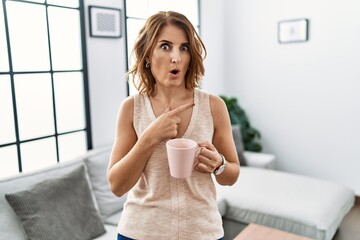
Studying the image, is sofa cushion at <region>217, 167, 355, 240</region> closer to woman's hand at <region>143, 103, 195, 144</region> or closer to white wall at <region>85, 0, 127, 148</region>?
white wall at <region>85, 0, 127, 148</region>

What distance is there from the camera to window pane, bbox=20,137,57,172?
2.23 m

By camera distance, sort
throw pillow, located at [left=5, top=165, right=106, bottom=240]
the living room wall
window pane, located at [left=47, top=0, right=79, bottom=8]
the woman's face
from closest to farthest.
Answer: the woman's face < throw pillow, located at [left=5, top=165, right=106, bottom=240] < window pane, located at [left=47, top=0, right=79, bottom=8] < the living room wall

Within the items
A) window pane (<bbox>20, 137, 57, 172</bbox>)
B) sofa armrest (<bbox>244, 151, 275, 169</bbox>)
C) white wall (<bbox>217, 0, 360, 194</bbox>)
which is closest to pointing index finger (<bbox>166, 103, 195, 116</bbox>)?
window pane (<bbox>20, 137, 57, 172</bbox>)

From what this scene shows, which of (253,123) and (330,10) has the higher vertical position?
(330,10)

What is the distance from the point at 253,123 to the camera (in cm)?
402

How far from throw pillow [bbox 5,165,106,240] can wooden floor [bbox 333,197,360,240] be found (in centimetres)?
190

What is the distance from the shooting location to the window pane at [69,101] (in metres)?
2.40

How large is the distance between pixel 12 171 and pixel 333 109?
2892mm

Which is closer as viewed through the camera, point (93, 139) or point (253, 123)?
point (93, 139)

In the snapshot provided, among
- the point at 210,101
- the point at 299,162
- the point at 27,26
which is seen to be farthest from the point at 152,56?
the point at 299,162

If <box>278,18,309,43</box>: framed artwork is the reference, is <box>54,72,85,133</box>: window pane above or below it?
below

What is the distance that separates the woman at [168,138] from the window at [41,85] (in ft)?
4.76

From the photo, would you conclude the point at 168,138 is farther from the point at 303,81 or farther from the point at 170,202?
the point at 303,81

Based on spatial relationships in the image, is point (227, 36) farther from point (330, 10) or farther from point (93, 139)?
point (93, 139)
